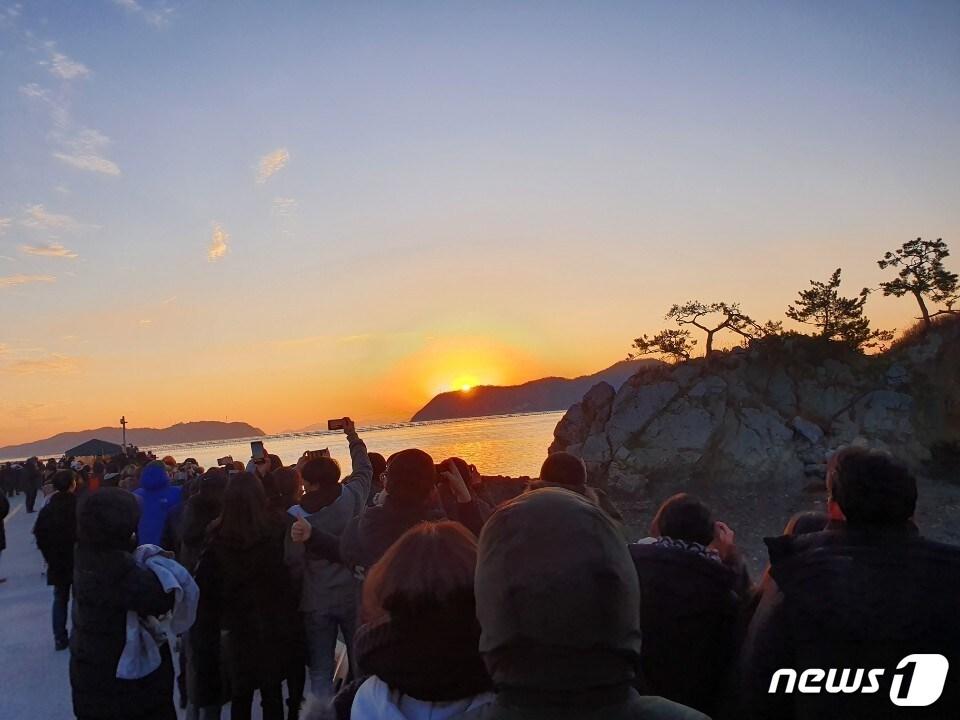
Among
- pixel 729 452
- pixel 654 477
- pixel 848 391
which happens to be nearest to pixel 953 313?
pixel 848 391

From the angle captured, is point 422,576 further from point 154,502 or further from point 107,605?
point 154,502

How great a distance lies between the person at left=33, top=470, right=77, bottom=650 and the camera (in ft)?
27.3

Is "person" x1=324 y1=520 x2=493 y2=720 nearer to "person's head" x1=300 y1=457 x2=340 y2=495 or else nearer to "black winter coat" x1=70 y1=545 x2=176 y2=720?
"black winter coat" x1=70 y1=545 x2=176 y2=720

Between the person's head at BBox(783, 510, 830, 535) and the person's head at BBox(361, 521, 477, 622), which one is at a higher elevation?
the person's head at BBox(361, 521, 477, 622)

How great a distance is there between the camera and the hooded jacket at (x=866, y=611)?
2.35 metres

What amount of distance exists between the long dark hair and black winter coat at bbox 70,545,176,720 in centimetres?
59

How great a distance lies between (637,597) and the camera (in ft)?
4.72

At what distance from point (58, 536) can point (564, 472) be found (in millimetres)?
7262

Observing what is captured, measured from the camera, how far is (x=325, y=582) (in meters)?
4.86

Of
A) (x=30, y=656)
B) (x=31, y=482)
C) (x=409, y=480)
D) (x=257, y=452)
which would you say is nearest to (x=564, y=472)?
(x=409, y=480)

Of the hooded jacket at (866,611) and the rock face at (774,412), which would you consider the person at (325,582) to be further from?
the rock face at (774,412)

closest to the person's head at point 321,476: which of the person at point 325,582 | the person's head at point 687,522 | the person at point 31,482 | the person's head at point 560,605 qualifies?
the person at point 325,582

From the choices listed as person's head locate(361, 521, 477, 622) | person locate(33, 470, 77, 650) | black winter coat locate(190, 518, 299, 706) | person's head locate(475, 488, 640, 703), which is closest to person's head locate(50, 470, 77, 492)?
person locate(33, 470, 77, 650)

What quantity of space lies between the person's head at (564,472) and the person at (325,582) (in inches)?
63.5
